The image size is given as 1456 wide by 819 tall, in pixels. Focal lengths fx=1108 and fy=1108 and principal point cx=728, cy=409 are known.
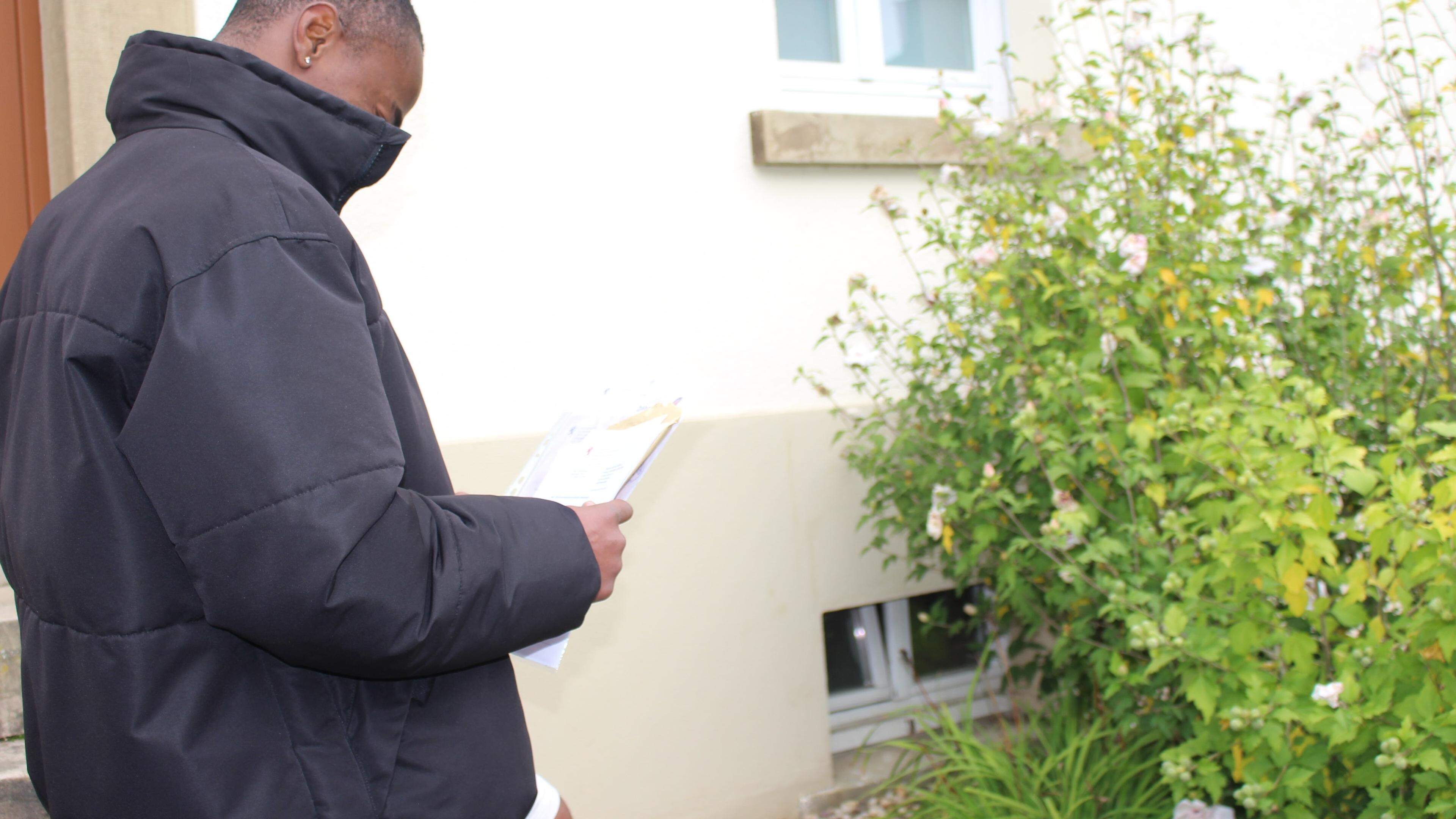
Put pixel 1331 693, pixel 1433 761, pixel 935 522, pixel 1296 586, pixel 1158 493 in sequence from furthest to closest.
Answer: pixel 935 522, pixel 1158 493, pixel 1296 586, pixel 1331 693, pixel 1433 761

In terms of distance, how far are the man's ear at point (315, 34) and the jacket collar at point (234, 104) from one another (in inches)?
3.4

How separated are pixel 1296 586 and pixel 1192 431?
0.54 metres

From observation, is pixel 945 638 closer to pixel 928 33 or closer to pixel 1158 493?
pixel 1158 493

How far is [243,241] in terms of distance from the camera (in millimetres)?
1060

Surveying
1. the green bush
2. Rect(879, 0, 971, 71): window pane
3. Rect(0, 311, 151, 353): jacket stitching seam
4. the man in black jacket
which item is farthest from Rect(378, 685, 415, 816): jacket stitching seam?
Rect(879, 0, 971, 71): window pane

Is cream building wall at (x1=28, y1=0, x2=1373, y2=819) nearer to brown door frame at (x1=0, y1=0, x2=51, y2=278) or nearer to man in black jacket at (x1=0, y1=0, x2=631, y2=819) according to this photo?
brown door frame at (x1=0, y1=0, x2=51, y2=278)

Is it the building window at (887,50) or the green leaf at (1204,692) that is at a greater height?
the building window at (887,50)

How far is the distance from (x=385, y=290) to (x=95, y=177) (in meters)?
1.80

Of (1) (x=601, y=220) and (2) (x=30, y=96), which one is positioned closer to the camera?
(2) (x=30, y=96)

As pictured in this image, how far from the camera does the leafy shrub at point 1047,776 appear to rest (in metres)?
2.96

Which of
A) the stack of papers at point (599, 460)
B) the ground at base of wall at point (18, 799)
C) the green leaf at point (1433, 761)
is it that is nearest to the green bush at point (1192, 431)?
the green leaf at point (1433, 761)

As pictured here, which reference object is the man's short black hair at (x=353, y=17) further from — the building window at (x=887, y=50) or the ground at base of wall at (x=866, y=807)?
the ground at base of wall at (x=866, y=807)

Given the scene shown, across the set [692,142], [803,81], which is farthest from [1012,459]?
[803,81]

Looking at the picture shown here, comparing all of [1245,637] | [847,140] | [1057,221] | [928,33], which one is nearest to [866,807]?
[1245,637]
